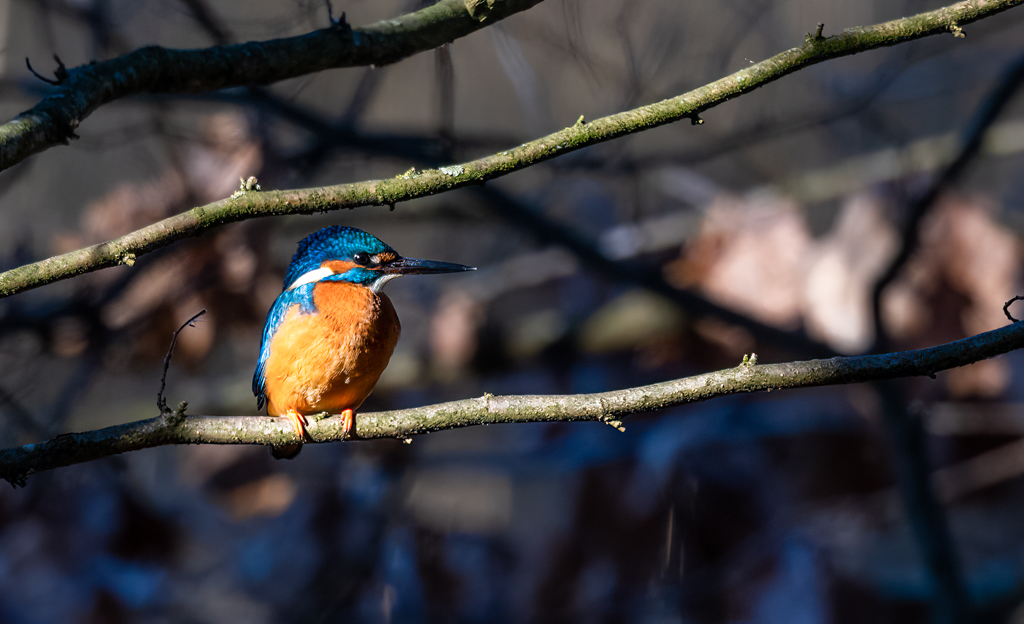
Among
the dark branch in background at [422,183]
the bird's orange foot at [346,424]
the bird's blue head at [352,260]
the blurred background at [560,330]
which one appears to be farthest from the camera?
the blurred background at [560,330]

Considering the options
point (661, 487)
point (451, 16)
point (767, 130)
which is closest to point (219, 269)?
point (451, 16)

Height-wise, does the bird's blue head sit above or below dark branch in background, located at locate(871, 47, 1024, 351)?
below

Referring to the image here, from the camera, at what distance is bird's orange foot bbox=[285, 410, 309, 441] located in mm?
1060

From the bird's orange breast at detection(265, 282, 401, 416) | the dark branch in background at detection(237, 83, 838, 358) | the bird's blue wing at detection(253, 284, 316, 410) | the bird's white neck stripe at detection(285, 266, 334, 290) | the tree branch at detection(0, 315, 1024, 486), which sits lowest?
the tree branch at detection(0, 315, 1024, 486)

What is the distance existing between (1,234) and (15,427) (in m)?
0.55

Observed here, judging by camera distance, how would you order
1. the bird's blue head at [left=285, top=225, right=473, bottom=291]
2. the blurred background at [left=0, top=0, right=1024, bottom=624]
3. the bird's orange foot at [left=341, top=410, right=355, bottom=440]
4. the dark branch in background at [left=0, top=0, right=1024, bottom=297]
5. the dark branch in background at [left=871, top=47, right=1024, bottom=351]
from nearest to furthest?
the dark branch in background at [left=0, top=0, right=1024, bottom=297] < the bird's orange foot at [left=341, top=410, right=355, bottom=440] < the bird's blue head at [left=285, top=225, right=473, bottom=291] < the blurred background at [left=0, top=0, right=1024, bottom=624] < the dark branch in background at [left=871, top=47, right=1024, bottom=351]

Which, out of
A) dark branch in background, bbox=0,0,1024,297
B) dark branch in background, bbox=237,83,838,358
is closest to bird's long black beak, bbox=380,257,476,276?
dark branch in background, bbox=0,0,1024,297

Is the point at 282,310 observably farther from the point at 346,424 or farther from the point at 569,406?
the point at 569,406

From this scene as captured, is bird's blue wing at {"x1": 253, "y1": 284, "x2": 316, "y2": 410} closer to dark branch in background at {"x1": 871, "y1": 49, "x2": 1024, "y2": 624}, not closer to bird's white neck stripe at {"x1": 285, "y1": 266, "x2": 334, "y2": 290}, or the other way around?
bird's white neck stripe at {"x1": 285, "y1": 266, "x2": 334, "y2": 290}

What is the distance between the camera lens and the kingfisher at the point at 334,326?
44.3 inches

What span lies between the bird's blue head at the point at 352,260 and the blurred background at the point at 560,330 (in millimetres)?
828

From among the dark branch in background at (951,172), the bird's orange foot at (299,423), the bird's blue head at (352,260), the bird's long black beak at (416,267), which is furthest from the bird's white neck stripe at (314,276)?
the dark branch in background at (951,172)

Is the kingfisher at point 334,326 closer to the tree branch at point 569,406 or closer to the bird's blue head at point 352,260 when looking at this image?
the bird's blue head at point 352,260

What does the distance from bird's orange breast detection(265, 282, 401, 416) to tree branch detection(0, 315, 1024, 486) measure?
0.56 feet
